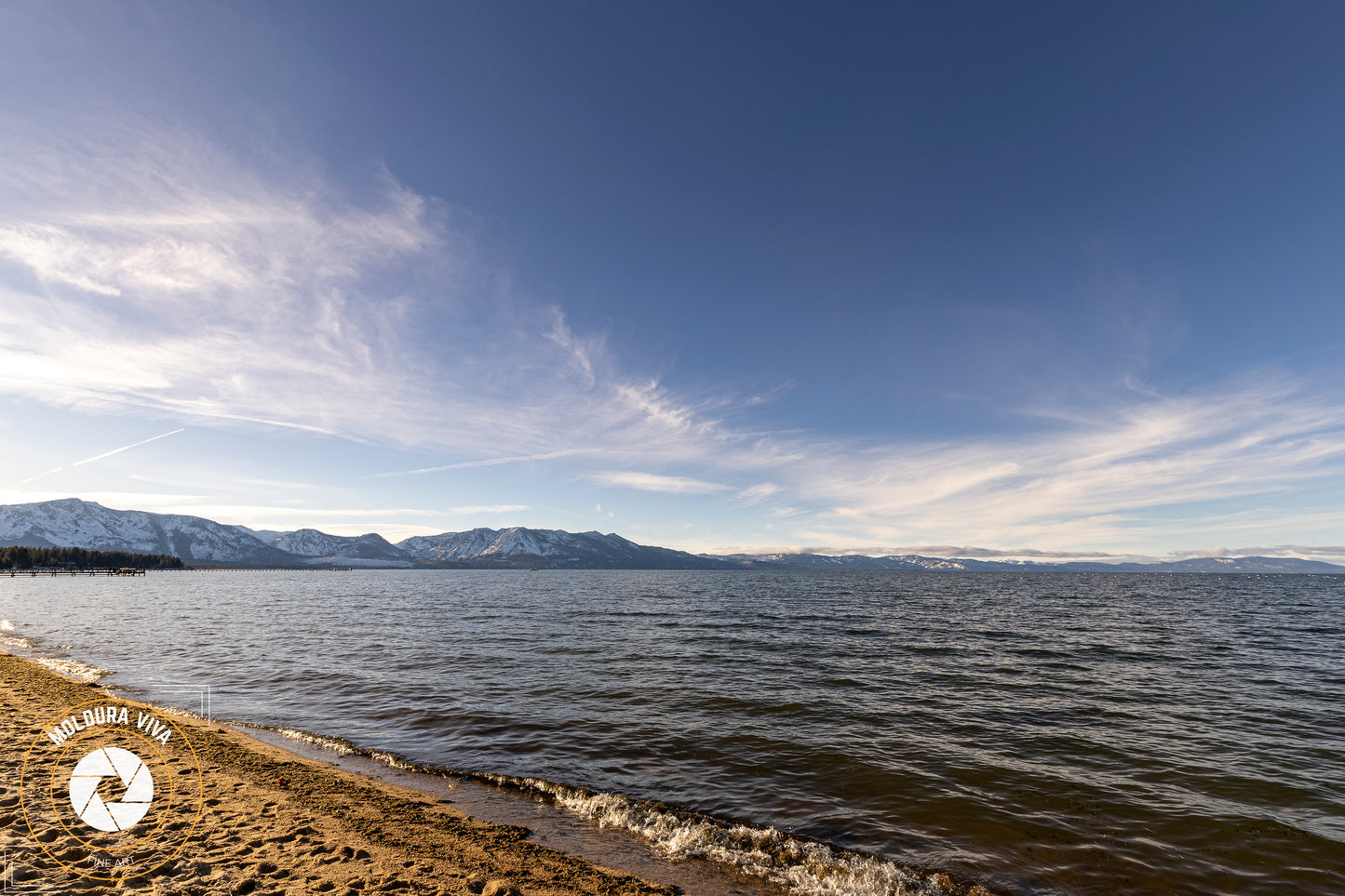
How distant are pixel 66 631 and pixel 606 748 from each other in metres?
55.8

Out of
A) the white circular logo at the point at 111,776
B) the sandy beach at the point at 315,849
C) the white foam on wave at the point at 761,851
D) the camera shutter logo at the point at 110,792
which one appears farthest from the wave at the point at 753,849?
the white circular logo at the point at 111,776

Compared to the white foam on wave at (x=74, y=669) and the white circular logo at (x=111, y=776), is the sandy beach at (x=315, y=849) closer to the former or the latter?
the white circular logo at (x=111, y=776)

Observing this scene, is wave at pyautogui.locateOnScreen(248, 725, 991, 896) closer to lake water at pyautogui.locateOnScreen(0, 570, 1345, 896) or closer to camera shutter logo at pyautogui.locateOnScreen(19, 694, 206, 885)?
lake water at pyautogui.locateOnScreen(0, 570, 1345, 896)

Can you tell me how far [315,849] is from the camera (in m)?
10.7

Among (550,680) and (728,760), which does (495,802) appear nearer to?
(728,760)

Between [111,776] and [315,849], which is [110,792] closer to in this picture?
[111,776]

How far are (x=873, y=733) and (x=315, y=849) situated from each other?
17.5 metres

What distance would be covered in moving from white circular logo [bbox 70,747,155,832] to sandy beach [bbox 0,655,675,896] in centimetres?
91

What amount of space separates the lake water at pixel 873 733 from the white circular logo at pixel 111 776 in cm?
498

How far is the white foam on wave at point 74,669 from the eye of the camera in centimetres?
2651

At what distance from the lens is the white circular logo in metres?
11.9

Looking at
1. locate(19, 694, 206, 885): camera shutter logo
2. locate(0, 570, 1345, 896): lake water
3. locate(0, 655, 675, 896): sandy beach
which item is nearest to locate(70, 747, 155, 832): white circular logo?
locate(19, 694, 206, 885): camera shutter logo

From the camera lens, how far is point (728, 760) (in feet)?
56.8

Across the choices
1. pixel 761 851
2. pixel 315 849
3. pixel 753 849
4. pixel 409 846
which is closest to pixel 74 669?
pixel 315 849
